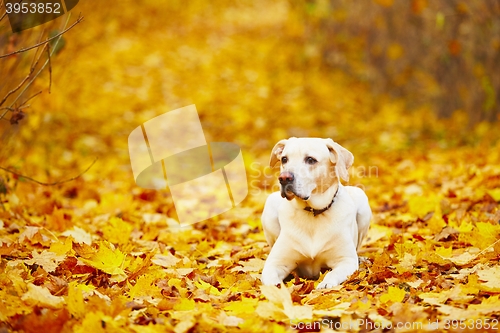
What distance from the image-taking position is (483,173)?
5879 mm

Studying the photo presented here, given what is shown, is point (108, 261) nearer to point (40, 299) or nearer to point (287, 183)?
point (40, 299)

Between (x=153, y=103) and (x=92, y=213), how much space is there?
624 centimetres

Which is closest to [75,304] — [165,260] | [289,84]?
[165,260]

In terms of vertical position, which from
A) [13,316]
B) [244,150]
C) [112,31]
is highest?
[112,31]

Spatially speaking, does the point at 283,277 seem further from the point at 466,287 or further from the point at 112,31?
the point at 112,31

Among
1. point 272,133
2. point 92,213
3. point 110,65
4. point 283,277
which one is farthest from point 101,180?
point 110,65

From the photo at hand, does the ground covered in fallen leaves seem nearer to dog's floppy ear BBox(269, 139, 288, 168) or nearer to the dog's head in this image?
the dog's head

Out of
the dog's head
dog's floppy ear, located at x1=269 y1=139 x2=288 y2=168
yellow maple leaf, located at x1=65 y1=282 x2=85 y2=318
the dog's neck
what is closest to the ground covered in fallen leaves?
yellow maple leaf, located at x1=65 y1=282 x2=85 y2=318

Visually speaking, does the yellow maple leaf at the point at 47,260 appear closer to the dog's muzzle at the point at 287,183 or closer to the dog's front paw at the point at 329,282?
the dog's muzzle at the point at 287,183

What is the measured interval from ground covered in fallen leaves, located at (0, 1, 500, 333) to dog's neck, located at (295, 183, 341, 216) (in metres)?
0.44

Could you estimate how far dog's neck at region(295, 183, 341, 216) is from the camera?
3682 millimetres

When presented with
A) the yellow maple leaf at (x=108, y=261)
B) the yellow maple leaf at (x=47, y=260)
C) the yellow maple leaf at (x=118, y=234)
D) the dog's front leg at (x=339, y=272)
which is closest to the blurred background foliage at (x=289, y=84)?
the yellow maple leaf at (x=118, y=234)

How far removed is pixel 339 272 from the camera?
3.55m

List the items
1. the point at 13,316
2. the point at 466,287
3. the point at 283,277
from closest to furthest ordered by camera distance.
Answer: the point at 13,316 → the point at 466,287 → the point at 283,277
